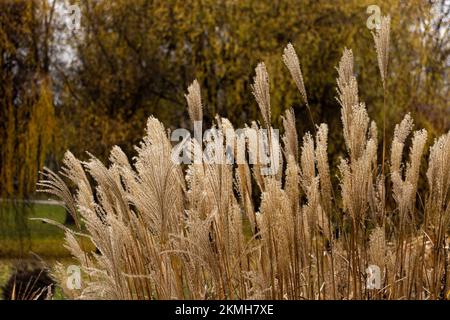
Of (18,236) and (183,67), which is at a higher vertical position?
(183,67)

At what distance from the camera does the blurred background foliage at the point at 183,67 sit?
26.6 feet

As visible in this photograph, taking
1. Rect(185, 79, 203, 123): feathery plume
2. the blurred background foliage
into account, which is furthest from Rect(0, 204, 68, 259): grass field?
Rect(185, 79, 203, 123): feathery plume

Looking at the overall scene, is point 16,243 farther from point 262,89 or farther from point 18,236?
point 262,89

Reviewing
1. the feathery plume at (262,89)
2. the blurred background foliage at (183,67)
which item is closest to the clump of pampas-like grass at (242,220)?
the feathery plume at (262,89)

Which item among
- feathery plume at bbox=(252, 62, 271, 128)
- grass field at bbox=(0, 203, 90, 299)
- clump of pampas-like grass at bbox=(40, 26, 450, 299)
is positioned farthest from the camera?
grass field at bbox=(0, 203, 90, 299)

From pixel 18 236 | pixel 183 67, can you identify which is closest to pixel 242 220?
pixel 18 236

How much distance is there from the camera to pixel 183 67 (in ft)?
29.5

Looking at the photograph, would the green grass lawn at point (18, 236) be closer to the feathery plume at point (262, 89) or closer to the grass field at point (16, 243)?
the grass field at point (16, 243)

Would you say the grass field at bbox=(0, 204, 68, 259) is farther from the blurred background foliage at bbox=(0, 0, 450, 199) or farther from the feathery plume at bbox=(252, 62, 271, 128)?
the feathery plume at bbox=(252, 62, 271, 128)

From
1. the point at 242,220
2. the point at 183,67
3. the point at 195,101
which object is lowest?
the point at 242,220

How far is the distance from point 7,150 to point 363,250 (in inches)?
263

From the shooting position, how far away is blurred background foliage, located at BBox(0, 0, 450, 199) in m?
8.11

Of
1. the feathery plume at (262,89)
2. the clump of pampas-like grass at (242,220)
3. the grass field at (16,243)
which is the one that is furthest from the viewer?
the grass field at (16,243)

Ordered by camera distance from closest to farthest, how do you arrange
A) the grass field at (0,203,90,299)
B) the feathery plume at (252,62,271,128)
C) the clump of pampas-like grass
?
the clump of pampas-like grass → the feathery plume at (252,62,271,128) → the grass field at (0,203,90,299)
